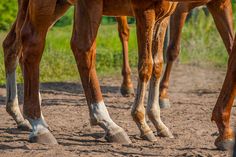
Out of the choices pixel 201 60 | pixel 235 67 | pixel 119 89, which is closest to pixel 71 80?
pixel 119 89

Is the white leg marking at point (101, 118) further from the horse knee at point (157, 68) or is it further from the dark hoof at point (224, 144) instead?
the dark hoof at point (224, 144)

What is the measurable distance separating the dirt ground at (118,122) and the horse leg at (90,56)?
20 cm

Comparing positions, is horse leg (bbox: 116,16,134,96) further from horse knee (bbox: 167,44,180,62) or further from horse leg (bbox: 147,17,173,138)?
horse leg (bbox: 147,17,173,138)

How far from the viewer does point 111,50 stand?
1716 cm

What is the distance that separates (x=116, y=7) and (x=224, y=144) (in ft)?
7.08

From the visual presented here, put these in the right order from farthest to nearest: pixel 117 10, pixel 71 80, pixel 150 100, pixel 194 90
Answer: pixel 71 80 → pixel 194 90 → pixel 117 10 → pixel 150 100

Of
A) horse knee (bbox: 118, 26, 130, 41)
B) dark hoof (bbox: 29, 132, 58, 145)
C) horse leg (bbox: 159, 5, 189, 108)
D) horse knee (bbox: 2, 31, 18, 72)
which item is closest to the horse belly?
horse knee (bbox: 2, 31, 18, 72)

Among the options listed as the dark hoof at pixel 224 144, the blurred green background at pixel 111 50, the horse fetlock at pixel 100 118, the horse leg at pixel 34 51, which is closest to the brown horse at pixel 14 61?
the horse leg at pixel 34 51

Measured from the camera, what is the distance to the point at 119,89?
13047mm

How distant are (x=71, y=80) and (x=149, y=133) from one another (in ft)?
21.0

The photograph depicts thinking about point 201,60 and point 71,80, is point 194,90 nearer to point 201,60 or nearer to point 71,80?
point 71,80

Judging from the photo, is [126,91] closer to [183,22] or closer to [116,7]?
[183,22]

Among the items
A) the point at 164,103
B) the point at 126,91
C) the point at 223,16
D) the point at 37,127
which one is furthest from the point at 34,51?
the point at 126,91

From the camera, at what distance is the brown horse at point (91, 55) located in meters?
7.71
